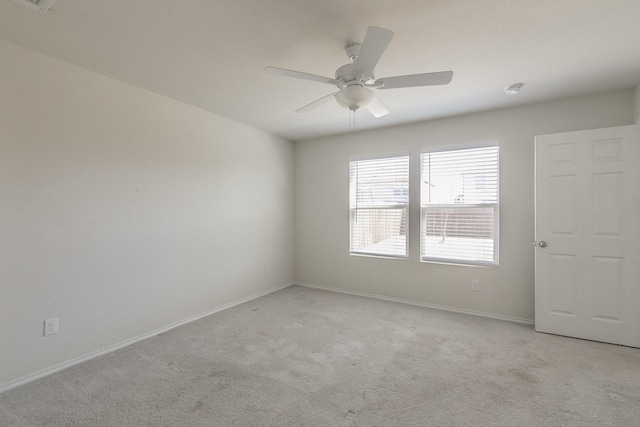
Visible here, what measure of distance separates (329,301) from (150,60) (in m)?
3.32

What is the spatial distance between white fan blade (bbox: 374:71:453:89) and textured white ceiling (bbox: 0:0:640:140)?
0.33 meters

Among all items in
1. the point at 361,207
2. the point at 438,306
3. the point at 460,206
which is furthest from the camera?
the point at 361,207

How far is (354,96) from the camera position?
2008mm

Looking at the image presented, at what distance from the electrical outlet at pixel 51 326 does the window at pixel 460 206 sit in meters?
3.83

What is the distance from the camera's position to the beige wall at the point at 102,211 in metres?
2.11

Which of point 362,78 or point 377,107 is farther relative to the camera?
point 377,107

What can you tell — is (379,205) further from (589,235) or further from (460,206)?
(589,235)

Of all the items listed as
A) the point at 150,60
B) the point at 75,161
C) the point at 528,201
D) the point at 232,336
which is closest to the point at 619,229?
the point at 528,201

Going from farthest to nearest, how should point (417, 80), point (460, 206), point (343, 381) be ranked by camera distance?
point (460, 206), point (343, 381), point (417, 80)

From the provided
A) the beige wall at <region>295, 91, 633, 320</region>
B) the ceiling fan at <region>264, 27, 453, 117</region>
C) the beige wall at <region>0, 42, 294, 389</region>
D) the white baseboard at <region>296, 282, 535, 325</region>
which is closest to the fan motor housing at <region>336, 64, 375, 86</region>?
the ceiling fan at <region>264, 27, 453, 117</region>

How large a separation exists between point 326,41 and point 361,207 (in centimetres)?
268

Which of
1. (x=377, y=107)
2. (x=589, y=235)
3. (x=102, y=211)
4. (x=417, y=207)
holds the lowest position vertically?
(x=589, y=235)

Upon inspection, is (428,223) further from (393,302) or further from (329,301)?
(329,301)

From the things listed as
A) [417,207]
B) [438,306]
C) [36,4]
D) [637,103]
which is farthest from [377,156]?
[36,4]
